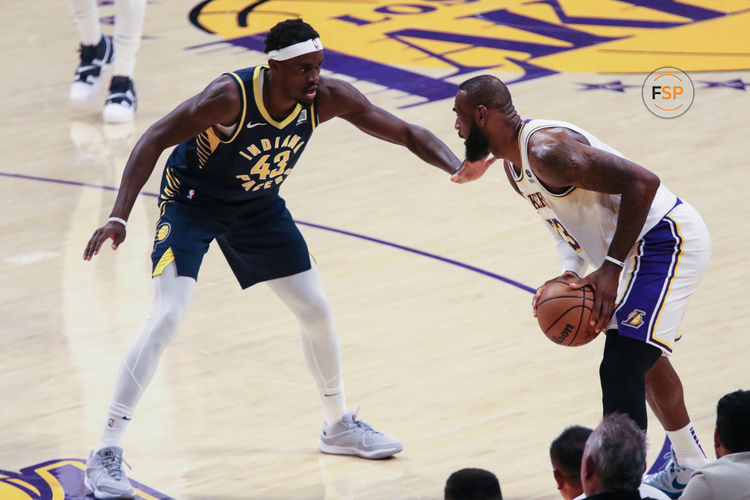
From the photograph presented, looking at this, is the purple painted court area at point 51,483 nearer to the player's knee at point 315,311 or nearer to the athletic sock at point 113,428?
the athletic sock at point 113,428

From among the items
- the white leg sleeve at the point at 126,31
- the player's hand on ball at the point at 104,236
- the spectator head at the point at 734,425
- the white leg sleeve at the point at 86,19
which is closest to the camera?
the spectator head at the point at 734,425

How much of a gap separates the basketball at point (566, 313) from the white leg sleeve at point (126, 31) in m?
6.45

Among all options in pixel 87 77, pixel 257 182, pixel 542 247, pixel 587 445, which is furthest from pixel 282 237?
pixel 87 77

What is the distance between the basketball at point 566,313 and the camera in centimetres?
422

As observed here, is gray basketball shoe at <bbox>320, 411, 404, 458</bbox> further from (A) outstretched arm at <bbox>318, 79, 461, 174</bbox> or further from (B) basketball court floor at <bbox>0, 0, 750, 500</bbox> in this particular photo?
(A) outstretched arm at <bbox>318, 79, 461, 174</bbox>

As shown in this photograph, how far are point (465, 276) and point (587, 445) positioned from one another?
3.63 m

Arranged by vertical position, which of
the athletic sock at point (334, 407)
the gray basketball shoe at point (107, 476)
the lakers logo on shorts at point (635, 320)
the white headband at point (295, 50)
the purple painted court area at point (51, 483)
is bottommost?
the purple painted court area at point (51, 483)

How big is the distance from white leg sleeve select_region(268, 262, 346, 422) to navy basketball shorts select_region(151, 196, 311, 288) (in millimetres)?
59

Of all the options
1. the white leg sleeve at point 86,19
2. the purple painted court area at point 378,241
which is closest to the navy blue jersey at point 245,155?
the purple painted court area at point 378,241

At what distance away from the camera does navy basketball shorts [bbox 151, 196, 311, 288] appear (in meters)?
4.90

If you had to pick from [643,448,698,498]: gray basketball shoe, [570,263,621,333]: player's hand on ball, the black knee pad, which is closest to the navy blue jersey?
[570,263,621,333]: player's hand on ball

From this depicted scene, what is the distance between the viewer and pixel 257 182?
4.96 meters

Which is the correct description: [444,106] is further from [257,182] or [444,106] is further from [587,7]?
[257,182]

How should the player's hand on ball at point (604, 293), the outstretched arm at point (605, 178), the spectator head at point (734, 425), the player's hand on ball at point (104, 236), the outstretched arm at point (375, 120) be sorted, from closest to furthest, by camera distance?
the spectator head at point (734, 425) < the outstretched arm at point (605, 178) < the player's hand on ball at point (604, 293) < the player's hand on ball at point (104, 236) < the outstretched arm at point (375, 120)
